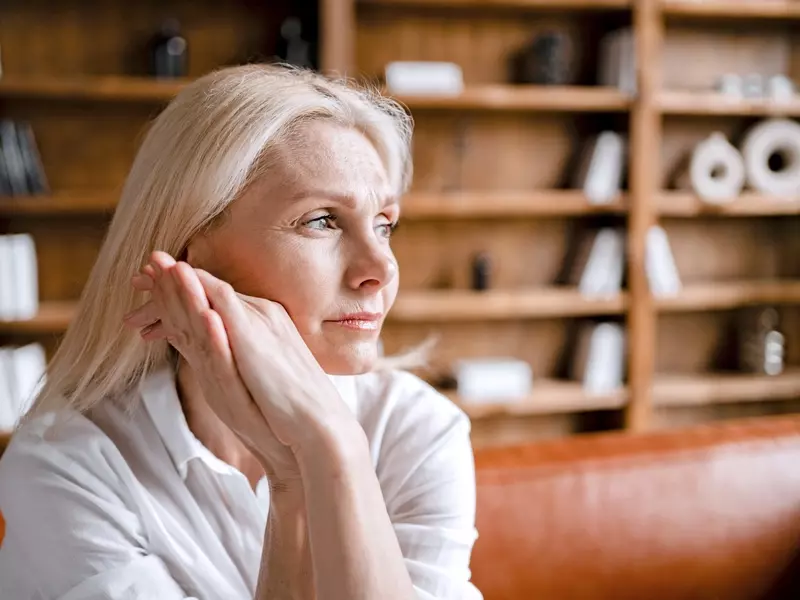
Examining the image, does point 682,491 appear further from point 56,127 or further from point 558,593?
point 56,127

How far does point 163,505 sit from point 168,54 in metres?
2.36

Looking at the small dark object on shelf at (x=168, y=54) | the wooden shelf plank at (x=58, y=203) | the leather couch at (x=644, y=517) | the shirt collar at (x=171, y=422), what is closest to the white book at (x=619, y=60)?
the small dark object on shelf at (x=168, y=54)

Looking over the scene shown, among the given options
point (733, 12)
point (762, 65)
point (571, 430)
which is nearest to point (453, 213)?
point (571, 430)

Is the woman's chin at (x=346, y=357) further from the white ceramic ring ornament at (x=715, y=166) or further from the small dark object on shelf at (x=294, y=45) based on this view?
the white ceramic ring ornament at (x=715, y=166)

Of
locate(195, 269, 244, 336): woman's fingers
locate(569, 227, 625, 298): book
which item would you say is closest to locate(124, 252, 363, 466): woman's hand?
locate(195, 269, 244, 336): woman's fingers

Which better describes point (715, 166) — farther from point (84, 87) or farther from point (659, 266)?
point (84, 87)

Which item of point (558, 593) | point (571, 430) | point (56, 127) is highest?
point (56, 127)

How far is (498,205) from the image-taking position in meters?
3.38

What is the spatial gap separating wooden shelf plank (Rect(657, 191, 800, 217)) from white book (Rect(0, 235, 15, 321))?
2.53m

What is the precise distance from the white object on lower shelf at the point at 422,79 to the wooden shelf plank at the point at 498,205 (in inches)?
15.9

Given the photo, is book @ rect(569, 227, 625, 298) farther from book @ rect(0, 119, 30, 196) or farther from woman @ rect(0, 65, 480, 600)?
woman @ rect(0, 65, 480, 600)

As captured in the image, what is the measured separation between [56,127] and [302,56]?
0.98 m

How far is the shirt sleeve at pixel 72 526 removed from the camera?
99cm

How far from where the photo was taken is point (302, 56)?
315 centimetres
